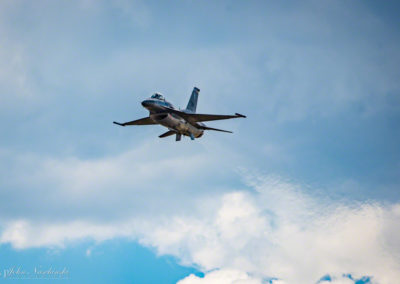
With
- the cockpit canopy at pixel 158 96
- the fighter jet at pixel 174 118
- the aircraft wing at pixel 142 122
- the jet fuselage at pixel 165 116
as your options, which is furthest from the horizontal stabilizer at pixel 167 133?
the cockpit canopy at pixel 158 96

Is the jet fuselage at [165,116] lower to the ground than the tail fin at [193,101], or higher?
lower

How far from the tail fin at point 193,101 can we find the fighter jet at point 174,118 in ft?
31.1

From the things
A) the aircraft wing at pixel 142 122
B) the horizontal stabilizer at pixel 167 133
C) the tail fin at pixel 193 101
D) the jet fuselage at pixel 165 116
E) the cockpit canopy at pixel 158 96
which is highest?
the tail fin at pixel 193 101

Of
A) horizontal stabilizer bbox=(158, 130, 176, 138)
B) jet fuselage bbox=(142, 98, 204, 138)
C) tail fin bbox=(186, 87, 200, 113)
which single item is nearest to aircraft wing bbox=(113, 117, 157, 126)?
horizontal stabilizer bbox=(158, 130, 176, 138)

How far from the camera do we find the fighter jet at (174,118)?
227 feet

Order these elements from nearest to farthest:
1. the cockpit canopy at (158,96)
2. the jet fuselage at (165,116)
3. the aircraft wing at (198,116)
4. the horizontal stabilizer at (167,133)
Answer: the jet fuselage at (165,116)
the cockpit canopy at (158,96)
the aircraft wing at (198,116)
the horizontal stabilizer at (167,133)

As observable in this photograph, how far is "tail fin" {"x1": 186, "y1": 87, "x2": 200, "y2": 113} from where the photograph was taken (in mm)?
84188

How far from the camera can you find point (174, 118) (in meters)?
70.3

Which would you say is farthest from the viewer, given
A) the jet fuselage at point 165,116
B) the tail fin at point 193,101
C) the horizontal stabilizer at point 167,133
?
the tail fin at point 193,101

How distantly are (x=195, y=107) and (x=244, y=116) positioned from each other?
1923 centimetres

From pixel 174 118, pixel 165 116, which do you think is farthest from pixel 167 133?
pixel 165 116

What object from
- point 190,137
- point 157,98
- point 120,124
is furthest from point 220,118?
point 120,124

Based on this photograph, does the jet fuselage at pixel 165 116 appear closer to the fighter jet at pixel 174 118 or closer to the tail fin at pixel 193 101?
the fighter jet at pixel 174 118

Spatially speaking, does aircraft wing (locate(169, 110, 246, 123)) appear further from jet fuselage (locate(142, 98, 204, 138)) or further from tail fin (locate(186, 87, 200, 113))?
tail fin (locate(186, 87, 200, 113))
